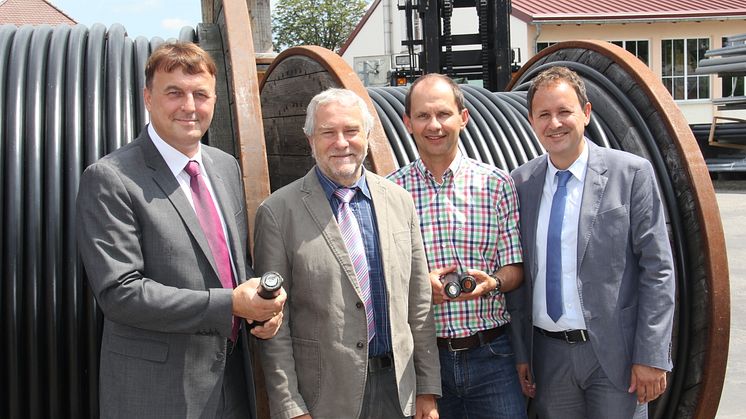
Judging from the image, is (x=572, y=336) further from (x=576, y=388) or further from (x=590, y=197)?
(x=590, y=197)

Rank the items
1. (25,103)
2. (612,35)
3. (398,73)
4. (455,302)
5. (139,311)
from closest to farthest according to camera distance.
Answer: (139,311) → (455,302) → (25,103) → (398,73) → (612,35)

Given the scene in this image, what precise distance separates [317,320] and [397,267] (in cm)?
35

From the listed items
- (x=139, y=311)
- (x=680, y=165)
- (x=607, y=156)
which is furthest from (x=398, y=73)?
(x=139, y=311)

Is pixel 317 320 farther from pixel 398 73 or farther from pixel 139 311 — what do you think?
pixel 398 73

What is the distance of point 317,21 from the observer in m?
65.0

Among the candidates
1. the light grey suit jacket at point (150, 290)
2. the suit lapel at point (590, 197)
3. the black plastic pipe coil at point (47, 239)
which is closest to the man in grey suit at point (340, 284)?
the light grey suit jacket at point (150, 290)

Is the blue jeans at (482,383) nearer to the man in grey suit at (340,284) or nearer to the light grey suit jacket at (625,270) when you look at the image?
the man in grey suit at (340,284)

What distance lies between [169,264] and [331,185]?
66cm

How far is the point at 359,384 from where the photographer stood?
290 cm

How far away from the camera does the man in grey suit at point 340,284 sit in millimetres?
2893

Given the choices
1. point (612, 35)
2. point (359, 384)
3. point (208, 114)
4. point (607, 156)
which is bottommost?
point (359, 384)

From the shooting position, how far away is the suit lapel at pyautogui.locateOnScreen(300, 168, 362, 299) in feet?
9.59

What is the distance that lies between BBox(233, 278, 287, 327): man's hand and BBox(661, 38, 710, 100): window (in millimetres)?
29457

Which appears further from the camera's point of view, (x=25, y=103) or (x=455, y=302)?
(x=25, y=103)
